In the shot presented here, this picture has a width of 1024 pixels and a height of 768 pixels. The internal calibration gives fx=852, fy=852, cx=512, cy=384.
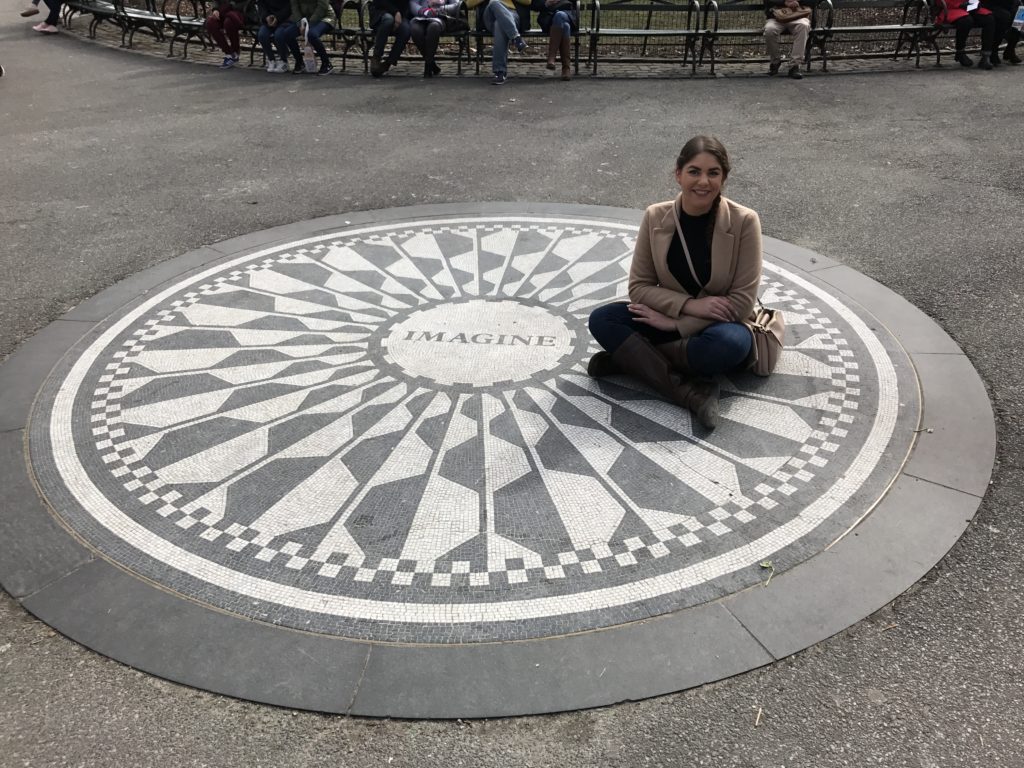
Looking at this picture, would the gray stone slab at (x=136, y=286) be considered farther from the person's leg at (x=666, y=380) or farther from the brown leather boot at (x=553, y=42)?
the brown leather boot at (x=553, y=42)

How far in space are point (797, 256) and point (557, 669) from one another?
4355 millimetres

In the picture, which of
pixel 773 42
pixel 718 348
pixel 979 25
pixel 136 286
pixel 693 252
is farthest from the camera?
pixel 979 25

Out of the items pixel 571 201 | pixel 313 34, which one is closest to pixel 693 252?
pixel 571 201

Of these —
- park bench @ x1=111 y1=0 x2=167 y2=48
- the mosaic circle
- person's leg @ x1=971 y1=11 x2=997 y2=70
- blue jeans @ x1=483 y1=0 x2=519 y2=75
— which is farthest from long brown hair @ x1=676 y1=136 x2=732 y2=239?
park bench @ x1=111 y1=0 x2=167 y2=48

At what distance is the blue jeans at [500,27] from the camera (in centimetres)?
1184

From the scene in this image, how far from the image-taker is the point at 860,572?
3.47 meters

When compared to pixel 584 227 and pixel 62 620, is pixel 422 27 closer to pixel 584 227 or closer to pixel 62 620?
pixel 584 227

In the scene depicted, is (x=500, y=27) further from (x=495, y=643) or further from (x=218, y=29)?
(x=495, y=643)

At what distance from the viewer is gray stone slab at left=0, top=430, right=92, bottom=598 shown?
3.54 m

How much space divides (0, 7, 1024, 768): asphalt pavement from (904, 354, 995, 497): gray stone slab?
95 millimetres

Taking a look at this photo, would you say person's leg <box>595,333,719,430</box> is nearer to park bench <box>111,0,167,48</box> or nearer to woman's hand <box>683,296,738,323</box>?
woman's hand <box>683,296,738,323</box>

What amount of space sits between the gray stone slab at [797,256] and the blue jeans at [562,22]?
22.1ft

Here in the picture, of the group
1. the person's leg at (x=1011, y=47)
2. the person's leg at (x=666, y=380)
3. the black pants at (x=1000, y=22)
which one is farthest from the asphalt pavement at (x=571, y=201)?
the person's leg at (x=666, y=380)

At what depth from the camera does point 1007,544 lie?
362 centimetres
